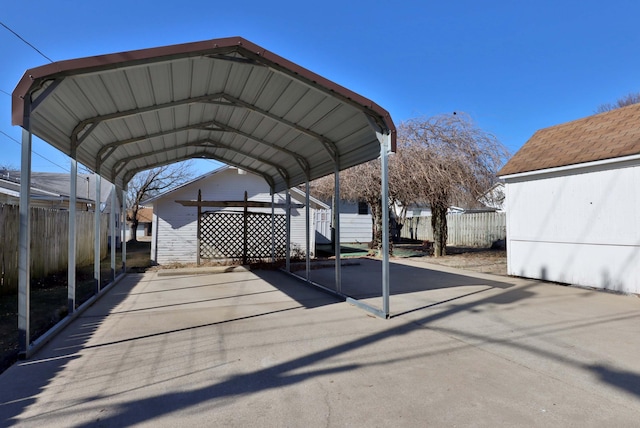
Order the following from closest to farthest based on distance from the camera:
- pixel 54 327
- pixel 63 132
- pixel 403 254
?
pixel 54 327, pixel 63 132, pixel 403 254

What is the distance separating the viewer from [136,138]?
7.83 m

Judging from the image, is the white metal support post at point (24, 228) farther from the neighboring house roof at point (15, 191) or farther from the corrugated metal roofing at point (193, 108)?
the neighboring house roof at point (15, 191)

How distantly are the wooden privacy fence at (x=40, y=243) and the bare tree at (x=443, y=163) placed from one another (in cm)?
981

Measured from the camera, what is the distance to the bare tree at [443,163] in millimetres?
13484

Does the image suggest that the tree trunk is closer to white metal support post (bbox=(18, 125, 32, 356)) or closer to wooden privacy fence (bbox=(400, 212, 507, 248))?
wooden privacy fence (bbox=(400, 212, 507, 248))

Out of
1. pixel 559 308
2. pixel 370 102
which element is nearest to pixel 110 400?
pixel 370 102

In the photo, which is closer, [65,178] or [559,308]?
[559,308]

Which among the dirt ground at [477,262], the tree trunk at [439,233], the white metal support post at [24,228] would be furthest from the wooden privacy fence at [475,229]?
the white metal support post at [24,228]

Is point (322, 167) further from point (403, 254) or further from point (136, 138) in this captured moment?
point (403, 254)

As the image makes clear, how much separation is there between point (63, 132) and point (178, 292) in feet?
13.0

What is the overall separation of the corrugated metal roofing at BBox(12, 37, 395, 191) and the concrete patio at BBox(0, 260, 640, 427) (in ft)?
8.26

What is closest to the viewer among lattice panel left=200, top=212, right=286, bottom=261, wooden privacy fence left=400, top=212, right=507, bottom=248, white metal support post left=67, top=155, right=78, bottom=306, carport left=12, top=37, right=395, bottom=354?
carport left=12, top=37, right=395, bottom=354

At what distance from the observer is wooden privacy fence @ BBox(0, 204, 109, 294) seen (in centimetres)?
739

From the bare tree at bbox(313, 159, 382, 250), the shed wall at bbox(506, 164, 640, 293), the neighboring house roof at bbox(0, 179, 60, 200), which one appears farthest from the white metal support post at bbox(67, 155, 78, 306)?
the bare tree at bbox(313, 159, 382, 250)
